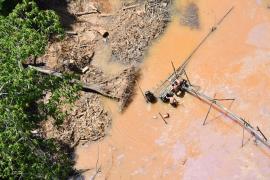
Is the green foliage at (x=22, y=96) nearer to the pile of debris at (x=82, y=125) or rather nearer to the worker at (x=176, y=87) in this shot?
the pile of debris at (x=82, y=125)

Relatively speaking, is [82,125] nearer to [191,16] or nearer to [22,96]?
[22,96]

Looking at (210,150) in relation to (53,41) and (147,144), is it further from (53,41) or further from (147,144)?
(53,41)

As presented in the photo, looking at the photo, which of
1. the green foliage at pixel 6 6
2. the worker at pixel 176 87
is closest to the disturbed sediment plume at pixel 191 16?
the worker at pixel 176 87

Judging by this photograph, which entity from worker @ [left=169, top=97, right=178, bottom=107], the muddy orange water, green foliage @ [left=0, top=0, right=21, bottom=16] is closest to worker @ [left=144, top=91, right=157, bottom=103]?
the muddy orange water

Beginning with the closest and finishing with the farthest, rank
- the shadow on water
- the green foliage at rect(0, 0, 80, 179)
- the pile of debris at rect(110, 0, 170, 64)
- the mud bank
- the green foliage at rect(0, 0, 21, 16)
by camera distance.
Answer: the green foliage at rect(0, 0, 80, 179) → the mud bank → the green foliage at rect(0, 0, 21, 16) → the pile of debris at rect(110, 0, 170, 64) → the shadow on water

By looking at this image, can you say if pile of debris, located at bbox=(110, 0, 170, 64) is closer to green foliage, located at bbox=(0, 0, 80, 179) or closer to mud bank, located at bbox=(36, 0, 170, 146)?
mud bank, located at bbox=(36, 0, 170, 146)
